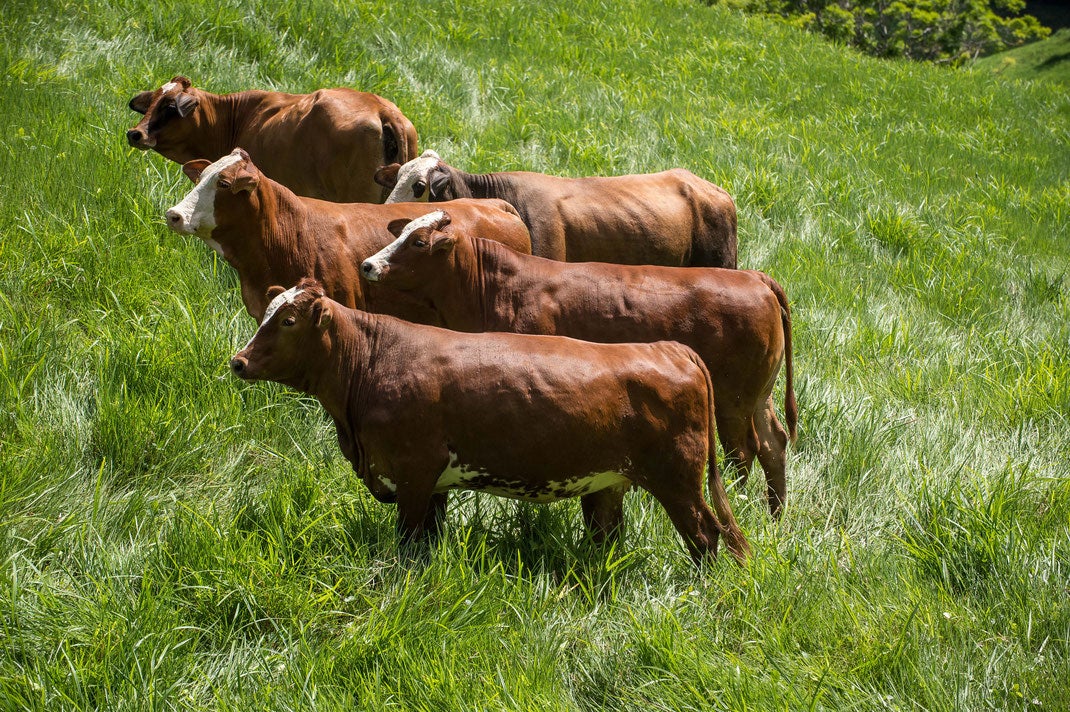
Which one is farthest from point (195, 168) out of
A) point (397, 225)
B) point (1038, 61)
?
point (1038, 61)

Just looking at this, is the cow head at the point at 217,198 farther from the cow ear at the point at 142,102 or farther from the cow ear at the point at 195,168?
the cow ear at the point at 142,102

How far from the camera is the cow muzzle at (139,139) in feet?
27.6

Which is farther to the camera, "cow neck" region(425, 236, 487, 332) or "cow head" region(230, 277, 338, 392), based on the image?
"cow neck" region(425, 236, 487, 332)

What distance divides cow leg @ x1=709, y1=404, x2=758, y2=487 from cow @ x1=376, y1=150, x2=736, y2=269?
88.4 inches

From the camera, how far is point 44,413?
565 cm

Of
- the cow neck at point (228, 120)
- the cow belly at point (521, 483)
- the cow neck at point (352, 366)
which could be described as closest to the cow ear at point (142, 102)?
the cow neck at point (228, 120)

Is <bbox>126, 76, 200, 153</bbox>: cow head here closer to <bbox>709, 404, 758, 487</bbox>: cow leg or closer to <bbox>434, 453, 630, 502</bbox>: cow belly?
A: <bbox>434, 453, 630, 502</bbox>: cow belly

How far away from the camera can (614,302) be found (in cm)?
600

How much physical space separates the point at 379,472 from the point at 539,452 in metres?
0.80

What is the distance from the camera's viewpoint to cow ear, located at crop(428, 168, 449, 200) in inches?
299

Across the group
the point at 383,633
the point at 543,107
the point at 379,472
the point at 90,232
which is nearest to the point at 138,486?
the point at 379,472

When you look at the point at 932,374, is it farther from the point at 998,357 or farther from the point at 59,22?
the point at 59,22

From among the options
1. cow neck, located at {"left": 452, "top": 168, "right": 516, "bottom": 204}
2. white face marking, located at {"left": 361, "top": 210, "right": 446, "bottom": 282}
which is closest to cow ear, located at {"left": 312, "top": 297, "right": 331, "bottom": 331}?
white face marking, located at {"left": 361, "top": 210, "right": 446, "bottom": 282}

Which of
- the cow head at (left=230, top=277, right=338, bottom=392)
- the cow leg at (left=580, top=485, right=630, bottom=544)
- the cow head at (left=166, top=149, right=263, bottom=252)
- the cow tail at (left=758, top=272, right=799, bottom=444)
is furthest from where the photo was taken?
the cow tail at (left=758, top=272, right=799, bottom=444)
